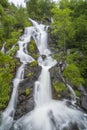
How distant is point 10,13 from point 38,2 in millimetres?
9404

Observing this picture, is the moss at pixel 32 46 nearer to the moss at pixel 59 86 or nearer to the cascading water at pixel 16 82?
the cascading water at pixel 16 82

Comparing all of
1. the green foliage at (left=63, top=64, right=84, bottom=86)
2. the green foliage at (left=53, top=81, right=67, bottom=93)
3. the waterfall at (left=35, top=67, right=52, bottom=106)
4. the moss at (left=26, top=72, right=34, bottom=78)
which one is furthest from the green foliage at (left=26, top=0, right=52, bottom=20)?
the green foliage at (left=53, top=81, right=67, bottom=93)

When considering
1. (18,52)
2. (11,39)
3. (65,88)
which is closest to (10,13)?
(11,39)

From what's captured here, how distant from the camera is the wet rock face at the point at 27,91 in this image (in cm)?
1831

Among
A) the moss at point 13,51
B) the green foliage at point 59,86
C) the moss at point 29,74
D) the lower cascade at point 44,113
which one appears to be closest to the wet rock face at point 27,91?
the moss at point 29,74

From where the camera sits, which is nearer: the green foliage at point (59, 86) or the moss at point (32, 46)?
the green foliage at point (59, 86)

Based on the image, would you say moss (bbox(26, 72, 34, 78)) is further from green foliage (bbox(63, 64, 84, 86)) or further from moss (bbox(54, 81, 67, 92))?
green foliage (bbox(63, 64, 84, 86))

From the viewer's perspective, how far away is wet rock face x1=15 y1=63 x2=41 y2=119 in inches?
721

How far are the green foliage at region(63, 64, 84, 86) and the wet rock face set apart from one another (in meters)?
2.68

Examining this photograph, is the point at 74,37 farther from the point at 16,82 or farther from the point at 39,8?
the point at 39,8

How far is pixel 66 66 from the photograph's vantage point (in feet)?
74.9

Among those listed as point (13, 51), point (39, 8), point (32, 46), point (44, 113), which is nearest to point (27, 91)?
point (44, 113)

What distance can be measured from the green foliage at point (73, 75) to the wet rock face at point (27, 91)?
2678mm

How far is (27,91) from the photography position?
1950 centimetres
